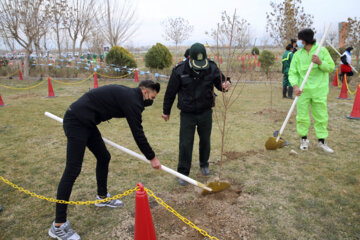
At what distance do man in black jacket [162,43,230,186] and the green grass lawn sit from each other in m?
0.72

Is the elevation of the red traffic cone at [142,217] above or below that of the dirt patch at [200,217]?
above

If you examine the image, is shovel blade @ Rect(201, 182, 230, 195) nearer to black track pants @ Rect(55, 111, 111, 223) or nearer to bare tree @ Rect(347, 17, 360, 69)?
black track pants @ Rect(55, 111, 111, 223)

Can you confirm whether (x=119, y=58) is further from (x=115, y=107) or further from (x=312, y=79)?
(x=115, y=107)

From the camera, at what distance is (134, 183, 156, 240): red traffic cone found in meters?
2.07

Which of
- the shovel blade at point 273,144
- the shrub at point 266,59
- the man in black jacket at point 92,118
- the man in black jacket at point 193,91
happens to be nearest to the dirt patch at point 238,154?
the shovel blade at point 273,144

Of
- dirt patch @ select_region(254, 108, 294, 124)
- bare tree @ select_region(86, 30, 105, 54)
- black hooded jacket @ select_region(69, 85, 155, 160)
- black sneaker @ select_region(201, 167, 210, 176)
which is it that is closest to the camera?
black hooded jacket @ select_region(69, 85, 155, 160)

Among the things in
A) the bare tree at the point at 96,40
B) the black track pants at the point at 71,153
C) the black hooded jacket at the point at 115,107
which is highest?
the bare tree at the point at 96,40

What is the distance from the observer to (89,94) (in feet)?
8.00

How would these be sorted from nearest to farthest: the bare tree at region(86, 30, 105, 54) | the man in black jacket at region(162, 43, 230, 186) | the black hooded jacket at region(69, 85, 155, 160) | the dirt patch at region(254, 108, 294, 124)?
the black hooded jacket at region(69, 85, 155, 160) → the man in black jacket at region(162, 43, 230, 186) → the dirt patch at region(254, 108, 294, 124) → the bare tree at region(86, 30, 105, 54)

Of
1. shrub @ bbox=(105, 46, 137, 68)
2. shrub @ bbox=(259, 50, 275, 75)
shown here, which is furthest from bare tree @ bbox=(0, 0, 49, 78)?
shrub @ bbox=(259, 50, 275, 75)

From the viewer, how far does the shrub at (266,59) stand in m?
13.9

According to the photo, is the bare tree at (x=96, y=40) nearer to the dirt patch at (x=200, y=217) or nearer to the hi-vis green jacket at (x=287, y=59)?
the hi-vis green jacket at (x=287, y=59)

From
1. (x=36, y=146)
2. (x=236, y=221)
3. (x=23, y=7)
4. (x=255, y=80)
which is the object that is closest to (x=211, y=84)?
(x=236, y=221)

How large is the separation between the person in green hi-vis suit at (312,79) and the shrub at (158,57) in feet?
33.2
